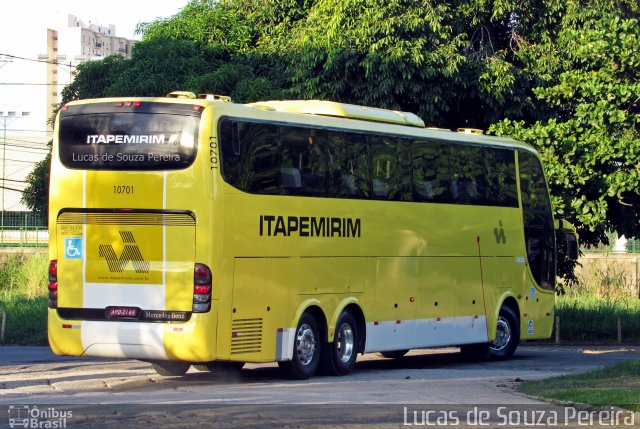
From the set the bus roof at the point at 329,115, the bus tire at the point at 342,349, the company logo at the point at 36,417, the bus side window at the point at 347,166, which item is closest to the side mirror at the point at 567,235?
the bus roof at the point at 329,115

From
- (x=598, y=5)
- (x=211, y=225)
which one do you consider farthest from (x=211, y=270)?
(x=598, y=5)

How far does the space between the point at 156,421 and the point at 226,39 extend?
887 inches

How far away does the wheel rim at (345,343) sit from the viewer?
17.5 meters

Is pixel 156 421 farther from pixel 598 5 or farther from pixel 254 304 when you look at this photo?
pixel 598 5

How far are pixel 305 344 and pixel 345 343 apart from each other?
1.14 metres

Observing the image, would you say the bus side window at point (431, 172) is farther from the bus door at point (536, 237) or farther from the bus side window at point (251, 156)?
the bus side window at point (251, 156)

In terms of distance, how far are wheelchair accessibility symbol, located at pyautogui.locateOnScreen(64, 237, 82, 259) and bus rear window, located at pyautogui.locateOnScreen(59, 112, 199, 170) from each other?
101cm

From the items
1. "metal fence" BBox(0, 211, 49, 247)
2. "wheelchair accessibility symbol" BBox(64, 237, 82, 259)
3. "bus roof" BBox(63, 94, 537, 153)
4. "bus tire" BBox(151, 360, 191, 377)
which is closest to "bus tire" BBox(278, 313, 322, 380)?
"bus tire" BBox(151, 360, 191, 377)

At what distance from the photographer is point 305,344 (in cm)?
1670

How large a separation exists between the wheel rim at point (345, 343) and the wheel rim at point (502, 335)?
5252mm

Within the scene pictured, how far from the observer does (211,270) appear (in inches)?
587

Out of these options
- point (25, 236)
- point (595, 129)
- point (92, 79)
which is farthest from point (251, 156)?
point (25, 236)

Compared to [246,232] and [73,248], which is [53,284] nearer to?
[73,248]

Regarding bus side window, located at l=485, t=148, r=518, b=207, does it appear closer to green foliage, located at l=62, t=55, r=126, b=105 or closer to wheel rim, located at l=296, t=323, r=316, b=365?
wheel rim, located at l=296, t=323, r=316, b=365
